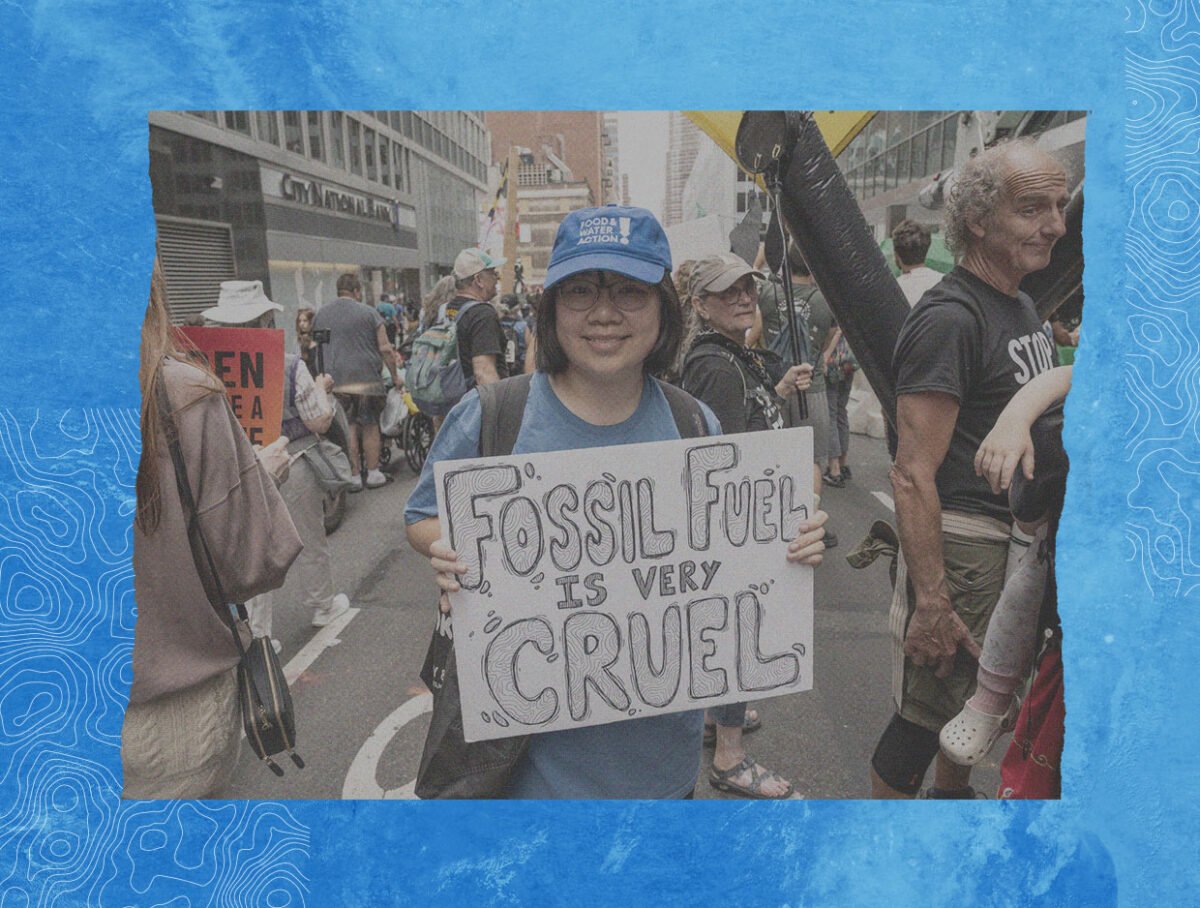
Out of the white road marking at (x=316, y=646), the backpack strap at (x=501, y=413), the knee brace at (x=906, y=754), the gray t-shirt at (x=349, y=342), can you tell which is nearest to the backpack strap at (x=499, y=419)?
the backpack strap at (x=501, y=413)

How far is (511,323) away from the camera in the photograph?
39.7 ft

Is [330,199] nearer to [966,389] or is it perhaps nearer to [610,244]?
[610,244]

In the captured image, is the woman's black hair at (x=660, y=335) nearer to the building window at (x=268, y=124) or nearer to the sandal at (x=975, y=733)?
the building window at (x=268, y=124)

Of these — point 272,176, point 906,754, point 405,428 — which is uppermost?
point 272,176

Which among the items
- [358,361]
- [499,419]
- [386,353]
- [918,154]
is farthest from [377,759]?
[386,353]

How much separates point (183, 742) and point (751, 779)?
1947mm

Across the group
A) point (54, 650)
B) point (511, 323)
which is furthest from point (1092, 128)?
point (511, 323)

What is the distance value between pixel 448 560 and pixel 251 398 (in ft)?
2.59

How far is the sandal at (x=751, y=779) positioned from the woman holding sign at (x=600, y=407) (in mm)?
1257

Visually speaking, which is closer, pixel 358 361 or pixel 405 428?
pixel 358 361

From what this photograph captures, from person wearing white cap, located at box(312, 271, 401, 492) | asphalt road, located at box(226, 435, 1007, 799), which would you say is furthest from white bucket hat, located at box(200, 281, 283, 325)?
person wearing white cap, located at box(312, 271, 401, 492)

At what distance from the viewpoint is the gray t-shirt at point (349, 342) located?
5.33 metres

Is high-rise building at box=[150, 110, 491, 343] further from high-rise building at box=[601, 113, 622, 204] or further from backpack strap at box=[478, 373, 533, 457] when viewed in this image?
backpack strap at box=[478, 373, 533, 457]

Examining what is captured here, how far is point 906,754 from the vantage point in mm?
2057
